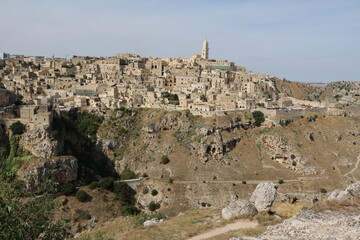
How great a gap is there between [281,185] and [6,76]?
61659 mm

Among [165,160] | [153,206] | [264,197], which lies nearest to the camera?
[264,197]

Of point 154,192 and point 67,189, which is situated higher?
point 67,189

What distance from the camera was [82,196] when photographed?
4278cm

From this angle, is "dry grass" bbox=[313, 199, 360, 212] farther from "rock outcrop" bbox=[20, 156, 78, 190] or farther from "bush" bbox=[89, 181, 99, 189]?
"rock outcrop" bbox=[20, 156, 78, 190]

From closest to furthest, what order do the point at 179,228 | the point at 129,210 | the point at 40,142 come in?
the point at 179,228, the point at 129,210, the point at 40,142

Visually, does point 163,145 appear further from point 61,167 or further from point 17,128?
point 17,128

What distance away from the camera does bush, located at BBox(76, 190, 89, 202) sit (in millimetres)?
42656

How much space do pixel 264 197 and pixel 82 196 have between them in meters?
27.6

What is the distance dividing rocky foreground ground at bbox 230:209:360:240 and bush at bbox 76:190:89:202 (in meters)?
32.0

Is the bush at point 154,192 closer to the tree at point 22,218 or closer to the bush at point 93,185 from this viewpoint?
the bush at point 93,185

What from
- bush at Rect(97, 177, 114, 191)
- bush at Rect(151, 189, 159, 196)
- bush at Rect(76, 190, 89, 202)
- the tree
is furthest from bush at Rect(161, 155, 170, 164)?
the tree

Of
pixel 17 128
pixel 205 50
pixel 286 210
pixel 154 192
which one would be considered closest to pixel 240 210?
pixel 286 210

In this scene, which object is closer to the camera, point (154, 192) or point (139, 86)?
point (154, 192)

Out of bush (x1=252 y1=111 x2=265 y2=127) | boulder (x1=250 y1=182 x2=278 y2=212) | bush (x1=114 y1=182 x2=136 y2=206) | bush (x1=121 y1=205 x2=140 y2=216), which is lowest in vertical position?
bush (x1=121 y1=205 x2=140 y2=216)
